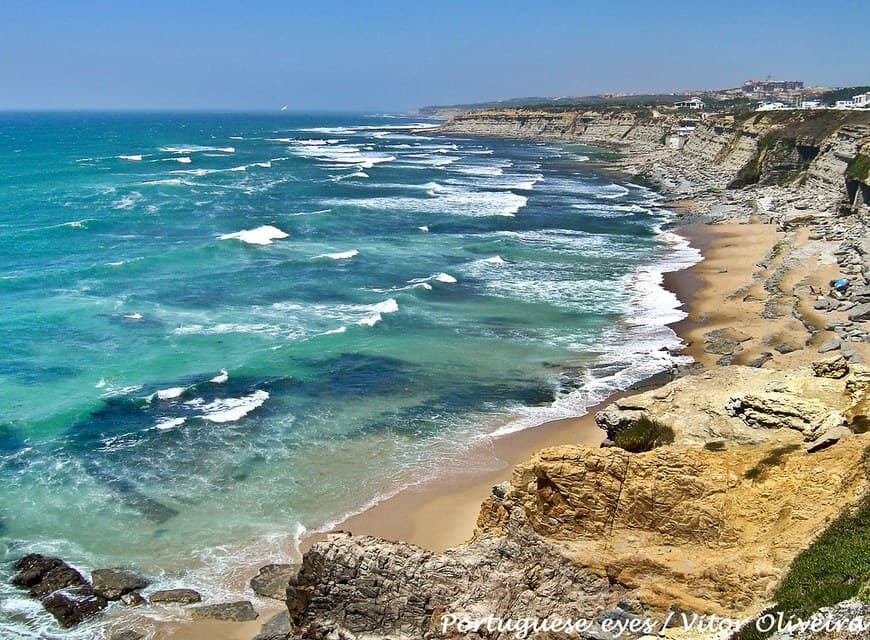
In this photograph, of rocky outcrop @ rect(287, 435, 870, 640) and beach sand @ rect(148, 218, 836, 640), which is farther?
beach sand @ rect(148, 218, 836, 640)

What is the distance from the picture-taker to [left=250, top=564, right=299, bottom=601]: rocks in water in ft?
58.9

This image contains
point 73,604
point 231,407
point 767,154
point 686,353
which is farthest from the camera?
point 767,154

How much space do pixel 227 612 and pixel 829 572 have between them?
1278 cm

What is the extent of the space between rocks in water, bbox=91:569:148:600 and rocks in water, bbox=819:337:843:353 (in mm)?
24858

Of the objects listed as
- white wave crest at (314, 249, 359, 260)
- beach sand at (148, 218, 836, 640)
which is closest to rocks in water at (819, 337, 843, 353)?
beach sand at (148, 218, 836, 640)

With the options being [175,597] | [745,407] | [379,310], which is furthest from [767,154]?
[175,597]

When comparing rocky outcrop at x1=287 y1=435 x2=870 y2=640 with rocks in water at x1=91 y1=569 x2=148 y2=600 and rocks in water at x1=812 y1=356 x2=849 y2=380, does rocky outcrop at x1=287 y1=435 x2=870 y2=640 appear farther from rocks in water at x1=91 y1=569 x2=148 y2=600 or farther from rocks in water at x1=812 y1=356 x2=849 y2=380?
rocks in water at x1=91 y1=569 x2=148 y2=600

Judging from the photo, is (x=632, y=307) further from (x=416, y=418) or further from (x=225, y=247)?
(x=225, y=247)

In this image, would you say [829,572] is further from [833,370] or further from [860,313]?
[860,313]

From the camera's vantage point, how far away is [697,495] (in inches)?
503

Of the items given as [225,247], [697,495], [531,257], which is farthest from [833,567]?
[225,247]

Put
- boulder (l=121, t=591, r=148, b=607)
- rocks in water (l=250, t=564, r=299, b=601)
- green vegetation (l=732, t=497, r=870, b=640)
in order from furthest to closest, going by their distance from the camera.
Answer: rocks in water (l=250, t=564, r=299, b=601)
boulder (l=121, t=591, r=148, b=607)
green vegetation (l=732, t=497, r=870, b=640)

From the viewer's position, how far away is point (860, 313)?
33250 millimetres

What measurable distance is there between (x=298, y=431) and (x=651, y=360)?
15.1 m
